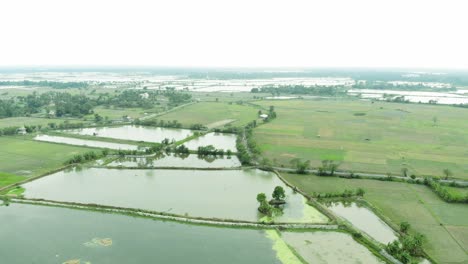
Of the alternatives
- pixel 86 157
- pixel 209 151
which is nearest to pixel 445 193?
pixel 209 151

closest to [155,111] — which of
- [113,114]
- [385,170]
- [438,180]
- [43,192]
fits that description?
[113,114]

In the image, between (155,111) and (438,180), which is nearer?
(438,180)

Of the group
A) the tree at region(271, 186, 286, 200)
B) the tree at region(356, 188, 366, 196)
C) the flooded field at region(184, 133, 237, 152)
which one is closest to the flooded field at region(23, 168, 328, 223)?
the tree at region(271, 186, 286, 200)

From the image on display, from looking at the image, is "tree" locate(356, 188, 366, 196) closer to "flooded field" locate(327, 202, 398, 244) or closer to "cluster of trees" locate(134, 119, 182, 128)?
"flooded field" locate(327, 202, 398, 244)

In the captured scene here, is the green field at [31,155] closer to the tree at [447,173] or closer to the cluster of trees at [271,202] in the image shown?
the cluster of trees at [271,202]

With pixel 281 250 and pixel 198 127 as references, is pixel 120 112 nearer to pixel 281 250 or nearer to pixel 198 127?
pixel 198 127

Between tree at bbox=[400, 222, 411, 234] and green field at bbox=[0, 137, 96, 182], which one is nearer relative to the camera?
tree at bbox=[400, 222, 411, 234]

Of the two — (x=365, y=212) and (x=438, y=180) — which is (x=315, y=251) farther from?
(x=438, y=180)
